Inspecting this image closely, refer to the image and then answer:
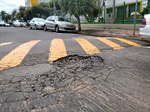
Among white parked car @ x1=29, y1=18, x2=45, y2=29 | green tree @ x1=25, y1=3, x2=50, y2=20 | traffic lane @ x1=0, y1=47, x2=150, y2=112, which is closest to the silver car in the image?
white parked car @ x1=29, y1=18, x2=45, y2=29

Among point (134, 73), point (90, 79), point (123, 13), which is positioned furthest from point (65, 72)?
point (123, 13)

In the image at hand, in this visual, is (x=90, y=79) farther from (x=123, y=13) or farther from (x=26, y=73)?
(x=123, y=13)

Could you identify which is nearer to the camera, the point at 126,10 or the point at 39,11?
the point at 126,10

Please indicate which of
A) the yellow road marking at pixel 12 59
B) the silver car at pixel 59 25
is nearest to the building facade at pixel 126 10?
the silver car at pixel 59 25

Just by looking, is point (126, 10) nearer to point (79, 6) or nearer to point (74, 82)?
point (79, 6)

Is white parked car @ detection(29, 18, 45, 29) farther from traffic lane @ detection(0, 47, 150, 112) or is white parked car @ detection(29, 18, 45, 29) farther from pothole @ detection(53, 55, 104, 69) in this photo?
traffic lane @ detection(0, 47, 150, 112)

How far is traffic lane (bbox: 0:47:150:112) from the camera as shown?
321cm

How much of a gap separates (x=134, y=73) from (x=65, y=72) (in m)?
1.56

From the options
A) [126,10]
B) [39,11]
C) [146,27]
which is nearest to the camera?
[146,27]

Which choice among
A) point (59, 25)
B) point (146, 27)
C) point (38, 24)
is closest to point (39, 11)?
point (38, 24)

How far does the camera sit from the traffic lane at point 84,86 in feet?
10.5

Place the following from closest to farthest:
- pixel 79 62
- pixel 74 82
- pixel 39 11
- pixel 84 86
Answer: pixel 84 86 < pixel 74 82 < pixel 79 62 < pixel 39 11

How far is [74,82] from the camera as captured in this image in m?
4.14

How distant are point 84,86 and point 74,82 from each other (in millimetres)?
289
